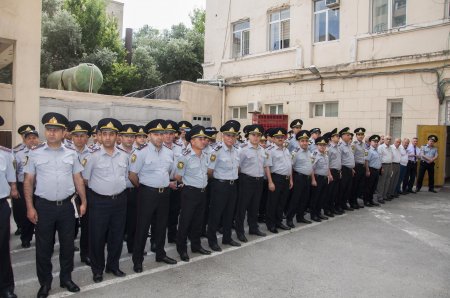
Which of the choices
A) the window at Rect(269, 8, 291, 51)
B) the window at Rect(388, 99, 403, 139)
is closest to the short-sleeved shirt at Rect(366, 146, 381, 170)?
the window at Rect(388, 99, 403, 139)

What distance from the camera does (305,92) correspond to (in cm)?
1373

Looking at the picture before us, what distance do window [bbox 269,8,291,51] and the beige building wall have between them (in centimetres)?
841

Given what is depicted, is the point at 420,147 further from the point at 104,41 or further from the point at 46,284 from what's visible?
the point at 104,41

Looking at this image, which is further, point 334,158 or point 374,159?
point 374,159

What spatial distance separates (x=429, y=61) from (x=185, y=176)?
870 centimetres

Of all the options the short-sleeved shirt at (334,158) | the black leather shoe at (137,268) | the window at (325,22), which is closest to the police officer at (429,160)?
the short-sleeved shirt at (334,158)

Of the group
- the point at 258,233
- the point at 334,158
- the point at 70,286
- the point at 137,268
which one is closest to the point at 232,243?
the point at 258,233

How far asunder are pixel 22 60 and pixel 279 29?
907cm

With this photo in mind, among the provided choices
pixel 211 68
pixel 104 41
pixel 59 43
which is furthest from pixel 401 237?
pixel 104 41

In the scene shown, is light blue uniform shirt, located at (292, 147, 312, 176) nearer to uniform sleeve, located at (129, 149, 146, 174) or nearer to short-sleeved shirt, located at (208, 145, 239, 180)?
short-sleeved shirt, located at (208, 145, 239, 180)

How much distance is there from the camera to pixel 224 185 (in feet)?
18.6

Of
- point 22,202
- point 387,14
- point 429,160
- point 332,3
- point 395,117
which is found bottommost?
point 22,202

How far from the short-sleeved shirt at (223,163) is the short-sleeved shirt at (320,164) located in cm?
235

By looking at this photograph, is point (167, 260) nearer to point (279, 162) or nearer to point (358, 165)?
point (279, 162)
